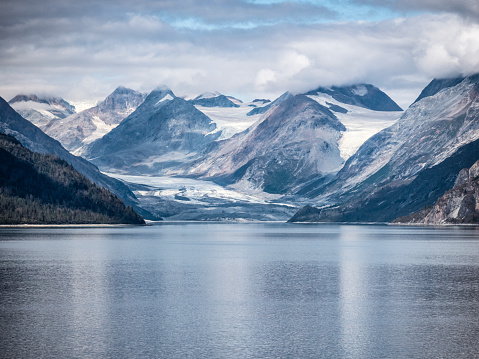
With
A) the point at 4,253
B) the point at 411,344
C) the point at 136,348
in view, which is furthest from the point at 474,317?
the point at 4,253

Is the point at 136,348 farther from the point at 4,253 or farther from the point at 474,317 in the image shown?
the point at 4,253

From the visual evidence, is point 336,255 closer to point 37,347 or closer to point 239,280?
point 239,280

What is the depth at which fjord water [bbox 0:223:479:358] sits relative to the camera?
6003 cm

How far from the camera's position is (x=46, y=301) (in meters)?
81.3

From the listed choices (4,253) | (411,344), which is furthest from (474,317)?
(4,253)

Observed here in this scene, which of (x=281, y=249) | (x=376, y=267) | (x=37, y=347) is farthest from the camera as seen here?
(x=281, y=249)

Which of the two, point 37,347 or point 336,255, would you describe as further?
point 336,255

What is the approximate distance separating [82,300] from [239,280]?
25636 mm

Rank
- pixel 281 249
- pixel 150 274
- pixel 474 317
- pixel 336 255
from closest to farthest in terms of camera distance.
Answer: pixel 474 317
pixel 150 274
pixel 336 255
pixel 281 249

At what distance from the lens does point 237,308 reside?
7794 centimetres

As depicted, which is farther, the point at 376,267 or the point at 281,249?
the point at 281,249

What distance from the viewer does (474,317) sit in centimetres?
7206

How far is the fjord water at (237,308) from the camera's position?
60031 millimetres

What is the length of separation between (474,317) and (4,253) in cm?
9653
